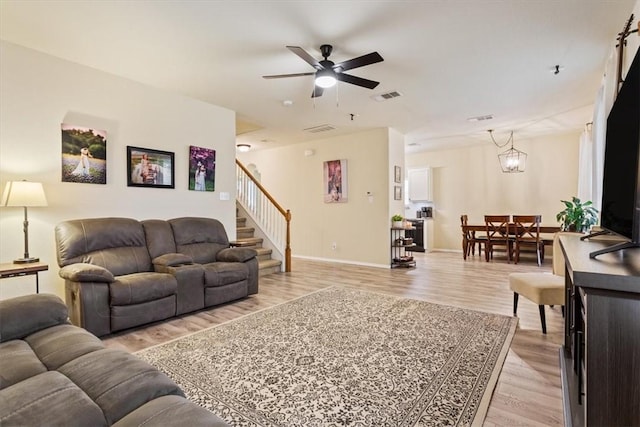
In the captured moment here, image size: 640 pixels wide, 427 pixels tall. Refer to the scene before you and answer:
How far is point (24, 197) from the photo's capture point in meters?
2.72

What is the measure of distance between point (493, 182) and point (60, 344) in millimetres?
8420

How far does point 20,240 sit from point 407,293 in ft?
14.2

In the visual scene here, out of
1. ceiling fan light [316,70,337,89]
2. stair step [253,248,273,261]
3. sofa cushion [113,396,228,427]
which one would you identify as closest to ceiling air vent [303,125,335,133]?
stair step [253,248,273,261]

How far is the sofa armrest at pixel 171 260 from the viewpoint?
336 cm

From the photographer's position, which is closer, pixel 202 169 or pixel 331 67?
pixel 331 67

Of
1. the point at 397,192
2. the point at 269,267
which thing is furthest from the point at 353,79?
the point at 397,192

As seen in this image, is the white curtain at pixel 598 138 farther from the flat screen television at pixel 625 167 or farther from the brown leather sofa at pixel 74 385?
the brown leather sofa at pixel 74 385

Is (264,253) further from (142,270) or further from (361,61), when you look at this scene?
(361,61)

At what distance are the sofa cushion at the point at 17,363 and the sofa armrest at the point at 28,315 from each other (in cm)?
8

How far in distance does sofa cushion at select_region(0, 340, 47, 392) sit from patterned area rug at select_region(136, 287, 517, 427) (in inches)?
33.8

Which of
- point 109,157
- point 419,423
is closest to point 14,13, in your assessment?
point 109,157

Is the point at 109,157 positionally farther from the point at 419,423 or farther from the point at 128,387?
the point at 419,423

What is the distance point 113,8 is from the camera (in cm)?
240

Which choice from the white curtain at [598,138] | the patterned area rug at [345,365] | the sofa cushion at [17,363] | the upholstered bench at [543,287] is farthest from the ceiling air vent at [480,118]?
the sofa cushion at [17,363]
